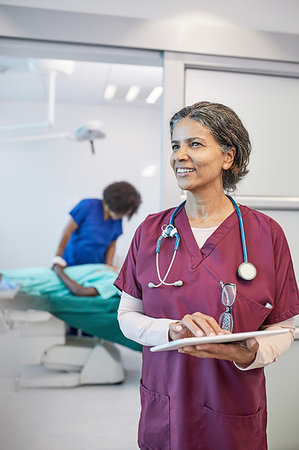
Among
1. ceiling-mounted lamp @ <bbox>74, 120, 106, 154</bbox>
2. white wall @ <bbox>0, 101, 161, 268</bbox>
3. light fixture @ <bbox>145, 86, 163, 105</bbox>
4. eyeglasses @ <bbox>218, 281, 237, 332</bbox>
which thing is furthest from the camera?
white wall @ <bbox>0, 101, 161, 268</bbox>

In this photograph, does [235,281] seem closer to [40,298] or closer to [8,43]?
[8,43]

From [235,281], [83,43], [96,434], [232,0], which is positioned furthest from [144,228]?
[96,434]

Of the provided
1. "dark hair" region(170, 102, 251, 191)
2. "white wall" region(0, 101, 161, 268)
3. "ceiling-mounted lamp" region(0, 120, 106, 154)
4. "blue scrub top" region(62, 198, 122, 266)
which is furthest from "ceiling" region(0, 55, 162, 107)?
"dark hair" region(170, 102, 251, 191)

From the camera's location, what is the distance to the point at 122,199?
3.12 metres

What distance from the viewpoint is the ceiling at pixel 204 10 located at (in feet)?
5.53

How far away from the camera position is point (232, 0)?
1.81m

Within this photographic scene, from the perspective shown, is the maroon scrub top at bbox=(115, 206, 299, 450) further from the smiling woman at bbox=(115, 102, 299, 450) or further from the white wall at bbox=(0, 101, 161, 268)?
the white wall at bbox=(0, 101, 161, 268)

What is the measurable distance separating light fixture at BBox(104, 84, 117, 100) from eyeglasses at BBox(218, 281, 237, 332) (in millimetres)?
3052

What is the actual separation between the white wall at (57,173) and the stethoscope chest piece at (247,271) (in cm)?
314

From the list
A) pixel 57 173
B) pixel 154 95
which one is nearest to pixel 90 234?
pixel 57 173

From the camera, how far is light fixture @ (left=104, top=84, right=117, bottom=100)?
150 inches

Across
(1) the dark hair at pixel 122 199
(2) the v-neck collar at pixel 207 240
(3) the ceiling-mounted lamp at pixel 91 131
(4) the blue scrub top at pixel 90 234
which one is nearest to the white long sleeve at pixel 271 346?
(2) the v-neck collar at pixel 207 240

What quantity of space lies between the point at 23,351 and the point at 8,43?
184 cm

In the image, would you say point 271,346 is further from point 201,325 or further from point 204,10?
point 204,10
